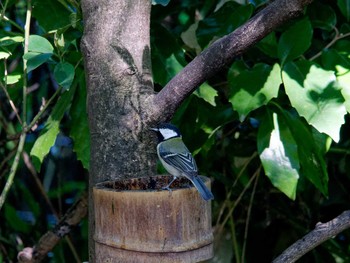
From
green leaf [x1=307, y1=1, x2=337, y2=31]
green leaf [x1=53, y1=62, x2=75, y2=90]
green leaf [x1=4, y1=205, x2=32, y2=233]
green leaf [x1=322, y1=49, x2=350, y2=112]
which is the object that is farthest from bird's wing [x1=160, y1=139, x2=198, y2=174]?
green leaf [x1=4, y1=205, x2=32, y2=233]

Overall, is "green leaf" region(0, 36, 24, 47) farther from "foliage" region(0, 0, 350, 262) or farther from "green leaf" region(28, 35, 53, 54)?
"green leaf" region(28, 35, 53, 54)

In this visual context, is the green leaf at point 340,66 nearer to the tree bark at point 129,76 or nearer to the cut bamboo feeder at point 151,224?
the tree bark at point 129,76

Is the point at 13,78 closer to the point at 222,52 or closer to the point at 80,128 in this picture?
the point at 80,128

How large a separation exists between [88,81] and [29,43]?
0.69 feet

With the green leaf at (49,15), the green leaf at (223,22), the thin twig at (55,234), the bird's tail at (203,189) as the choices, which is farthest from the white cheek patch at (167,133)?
the thin twig at (55,234)

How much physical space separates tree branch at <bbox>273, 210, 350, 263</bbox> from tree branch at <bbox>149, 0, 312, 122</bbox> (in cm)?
37

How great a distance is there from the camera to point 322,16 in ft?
6.86

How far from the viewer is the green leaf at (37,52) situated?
5.18ft

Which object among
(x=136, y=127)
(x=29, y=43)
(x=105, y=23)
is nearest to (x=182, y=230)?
(x=136, y=127)

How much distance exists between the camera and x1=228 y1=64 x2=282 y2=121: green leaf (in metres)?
1.76

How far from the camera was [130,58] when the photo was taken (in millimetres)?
1512

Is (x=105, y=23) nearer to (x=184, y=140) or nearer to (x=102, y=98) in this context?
(x=102, y=98)

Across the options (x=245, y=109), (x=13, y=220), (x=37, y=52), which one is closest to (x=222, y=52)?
(x=245, y=109)

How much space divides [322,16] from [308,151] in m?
0.45
